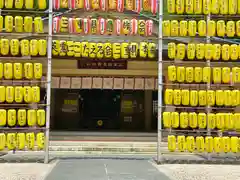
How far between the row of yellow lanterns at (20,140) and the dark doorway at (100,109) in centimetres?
751

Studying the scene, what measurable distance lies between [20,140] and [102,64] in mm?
7386

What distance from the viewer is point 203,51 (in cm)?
1172

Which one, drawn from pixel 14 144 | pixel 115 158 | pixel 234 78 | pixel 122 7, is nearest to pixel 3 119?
pixel 14 144

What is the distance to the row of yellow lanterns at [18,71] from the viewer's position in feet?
36.7

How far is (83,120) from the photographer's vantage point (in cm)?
1875

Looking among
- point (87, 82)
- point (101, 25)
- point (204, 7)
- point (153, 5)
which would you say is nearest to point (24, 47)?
point (101, 25)

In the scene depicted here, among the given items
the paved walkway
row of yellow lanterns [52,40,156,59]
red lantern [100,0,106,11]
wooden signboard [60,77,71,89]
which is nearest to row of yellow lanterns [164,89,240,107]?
row of yellow lanterns [52,40,156,59]

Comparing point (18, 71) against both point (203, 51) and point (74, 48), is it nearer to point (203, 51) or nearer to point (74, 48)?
point (74, 48)

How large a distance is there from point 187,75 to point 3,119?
5682mm

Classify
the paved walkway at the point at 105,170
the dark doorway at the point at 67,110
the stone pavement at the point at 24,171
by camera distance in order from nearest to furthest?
the stone pavement at the point at 24,171, the paved walkway at the point at 105,170, the dark doorway at the point at 67,110

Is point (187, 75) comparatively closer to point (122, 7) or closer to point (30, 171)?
point (122, 7)

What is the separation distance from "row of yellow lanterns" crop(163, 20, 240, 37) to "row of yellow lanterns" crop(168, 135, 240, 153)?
10.6ft

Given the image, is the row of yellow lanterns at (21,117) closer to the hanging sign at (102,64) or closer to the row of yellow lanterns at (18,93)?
the row of yellow lanterns at (18,93)

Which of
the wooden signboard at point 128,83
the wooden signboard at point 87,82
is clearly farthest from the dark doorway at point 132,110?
the wooden signboard at point 87,82
